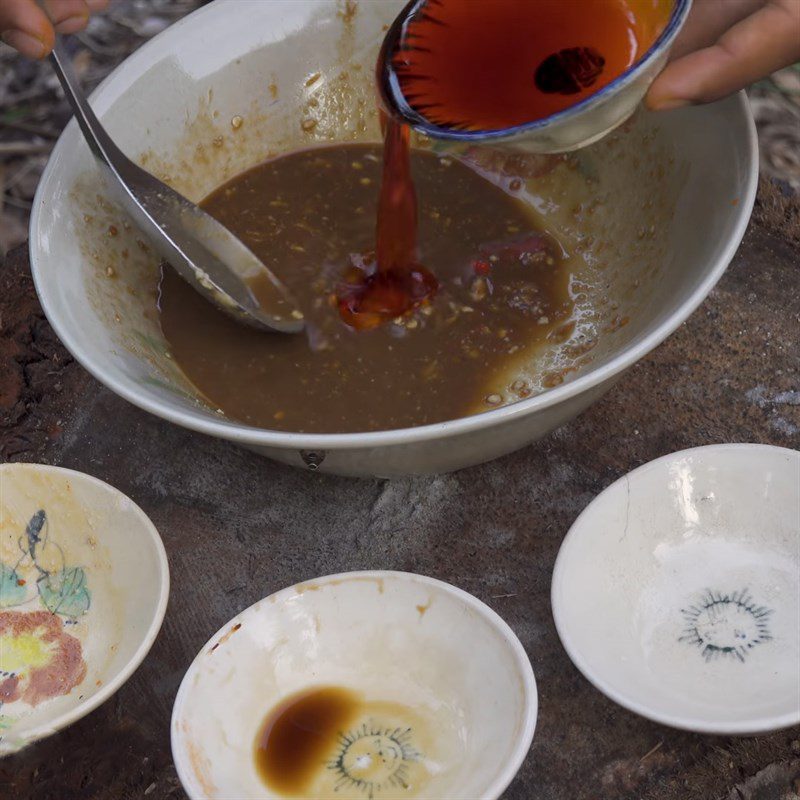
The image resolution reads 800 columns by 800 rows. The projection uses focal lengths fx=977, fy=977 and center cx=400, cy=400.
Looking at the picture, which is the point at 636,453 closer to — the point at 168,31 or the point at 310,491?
the point at 310,491

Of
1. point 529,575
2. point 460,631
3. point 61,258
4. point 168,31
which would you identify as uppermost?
point 168,31

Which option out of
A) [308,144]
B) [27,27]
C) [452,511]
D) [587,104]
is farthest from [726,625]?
[27,27]

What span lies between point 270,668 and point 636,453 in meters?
0.73

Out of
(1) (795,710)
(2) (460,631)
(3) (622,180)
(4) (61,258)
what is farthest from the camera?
(3) (622,180)

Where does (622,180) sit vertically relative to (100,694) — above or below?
above

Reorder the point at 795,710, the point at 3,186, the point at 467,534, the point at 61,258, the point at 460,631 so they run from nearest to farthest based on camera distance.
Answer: the point at 795,710 < the point at 460,631 < the point at 61,258 < the point at 467,534 < the point at 3,186

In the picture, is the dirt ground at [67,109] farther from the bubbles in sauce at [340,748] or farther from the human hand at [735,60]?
the bubbles in sauce at [340,748]

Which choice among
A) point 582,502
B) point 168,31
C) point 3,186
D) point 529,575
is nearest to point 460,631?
point 529,575

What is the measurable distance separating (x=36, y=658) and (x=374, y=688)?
52cm

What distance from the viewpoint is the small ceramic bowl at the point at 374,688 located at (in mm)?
1210

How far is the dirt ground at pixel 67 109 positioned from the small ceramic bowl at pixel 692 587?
1048mm

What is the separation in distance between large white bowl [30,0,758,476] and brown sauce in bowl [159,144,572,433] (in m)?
0.05

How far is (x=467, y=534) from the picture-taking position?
1.59 m

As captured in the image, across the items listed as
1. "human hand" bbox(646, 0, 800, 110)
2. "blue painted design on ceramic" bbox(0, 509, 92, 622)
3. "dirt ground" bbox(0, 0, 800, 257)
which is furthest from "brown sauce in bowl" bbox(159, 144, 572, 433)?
"dirt ground" bbox(0, 0, 800, 257)
